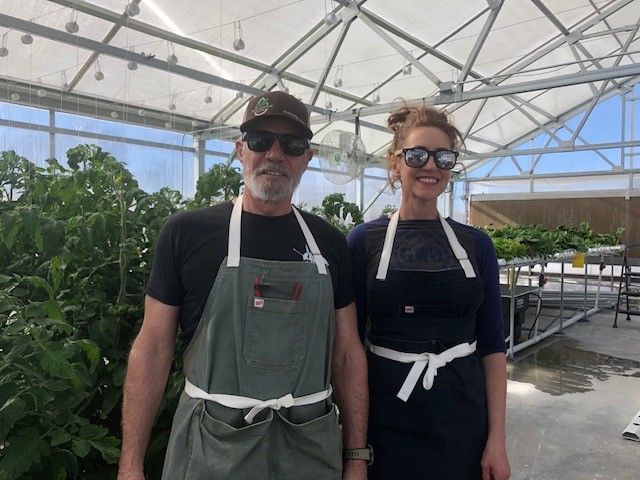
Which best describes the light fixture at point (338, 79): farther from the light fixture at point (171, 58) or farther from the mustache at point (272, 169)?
the mustache at point (272, 169)

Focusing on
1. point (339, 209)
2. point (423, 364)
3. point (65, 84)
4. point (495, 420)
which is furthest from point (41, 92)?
point (495, 420)

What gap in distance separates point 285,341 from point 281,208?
13.6 inches

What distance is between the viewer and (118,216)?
5.94ft

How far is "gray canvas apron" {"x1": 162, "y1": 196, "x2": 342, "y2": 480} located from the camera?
115cm

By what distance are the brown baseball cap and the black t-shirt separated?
225 mm

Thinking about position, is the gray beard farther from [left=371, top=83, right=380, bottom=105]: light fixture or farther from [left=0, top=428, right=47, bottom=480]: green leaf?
[left=371, top=83, right=380, bottom=105]: light fixture

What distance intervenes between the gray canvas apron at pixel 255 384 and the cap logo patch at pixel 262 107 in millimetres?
301

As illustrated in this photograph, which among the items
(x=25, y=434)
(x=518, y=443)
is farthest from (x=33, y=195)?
(x=518, y=443)

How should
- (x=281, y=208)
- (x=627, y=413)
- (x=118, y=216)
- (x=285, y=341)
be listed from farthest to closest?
(x=627, y=413) < (x=118, y=216) < (x=281, y=208) < (x=285, y=341)

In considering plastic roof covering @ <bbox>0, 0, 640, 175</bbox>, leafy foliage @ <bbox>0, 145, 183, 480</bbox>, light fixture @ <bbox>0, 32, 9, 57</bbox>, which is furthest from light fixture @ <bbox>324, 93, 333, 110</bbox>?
leafy foliage @ <bbox>0, 145, 183, 480</bbox>

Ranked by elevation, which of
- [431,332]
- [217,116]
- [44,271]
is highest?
[217,116]

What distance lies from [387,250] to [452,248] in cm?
19

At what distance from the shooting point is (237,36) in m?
6.99

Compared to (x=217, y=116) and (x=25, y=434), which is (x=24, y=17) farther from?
(x=25, y=434)
